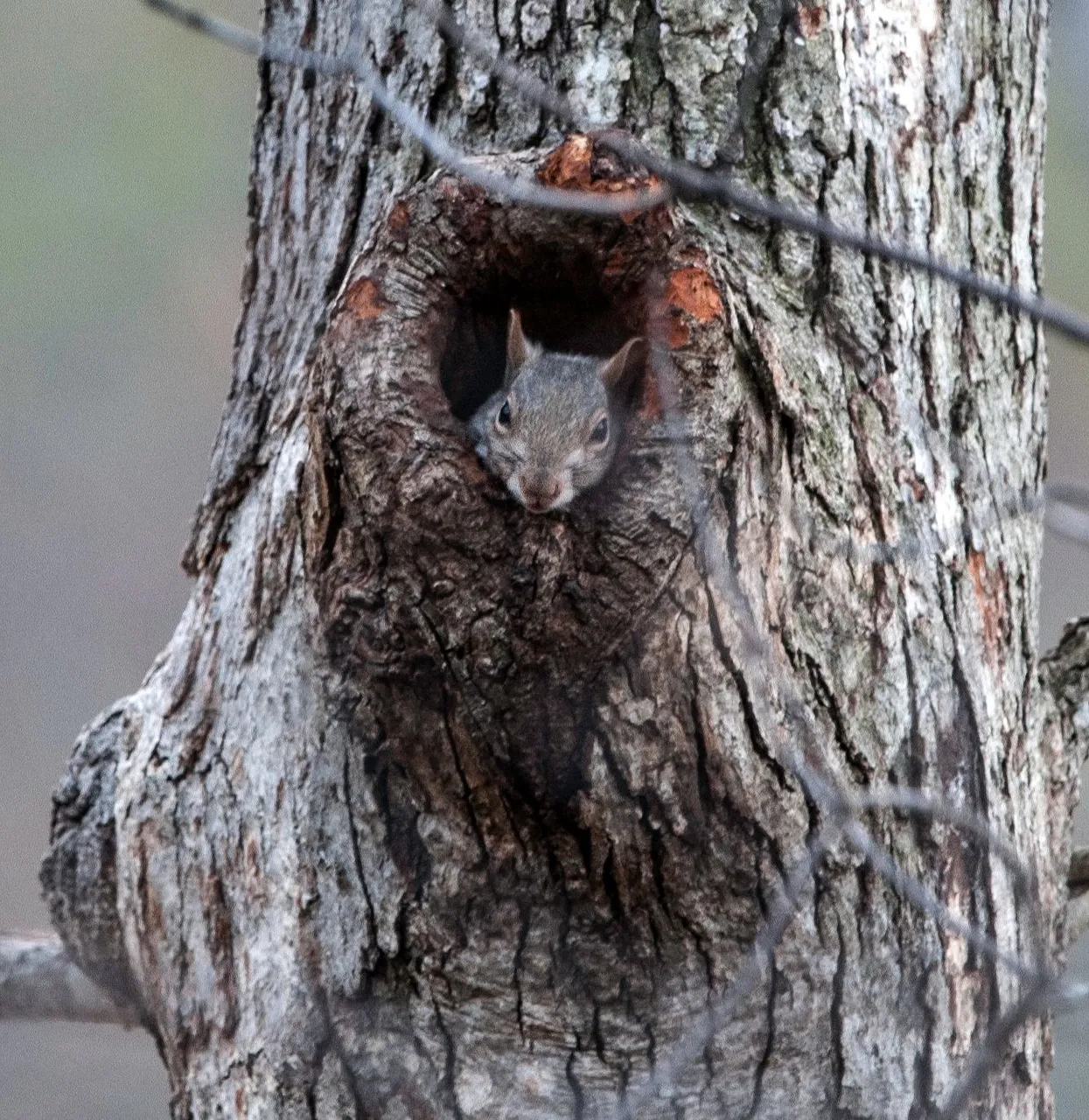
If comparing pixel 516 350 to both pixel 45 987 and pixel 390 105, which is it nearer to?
pixel 45 987

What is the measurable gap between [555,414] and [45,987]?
1.43m

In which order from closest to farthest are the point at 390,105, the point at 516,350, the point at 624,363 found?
1. the point at 390,105
2. the point at 624,363
3. the point at 516,350

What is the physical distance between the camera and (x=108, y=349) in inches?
265

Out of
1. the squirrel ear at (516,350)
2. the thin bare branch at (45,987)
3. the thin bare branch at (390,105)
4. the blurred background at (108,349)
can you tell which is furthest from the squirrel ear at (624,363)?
the blurred background at (108,349)

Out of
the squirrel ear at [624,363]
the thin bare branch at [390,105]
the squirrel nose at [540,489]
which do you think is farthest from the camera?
the squirrel ear at [624,363]

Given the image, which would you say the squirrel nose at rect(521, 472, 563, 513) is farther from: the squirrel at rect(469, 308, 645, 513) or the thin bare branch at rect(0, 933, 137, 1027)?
the thin bare branch at rect(0, 933, 137, 1027)

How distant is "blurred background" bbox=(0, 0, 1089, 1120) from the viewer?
5.99 m

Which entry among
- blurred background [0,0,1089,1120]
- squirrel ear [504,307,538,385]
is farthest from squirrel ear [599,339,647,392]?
blurred background [0,0,1089,1120]

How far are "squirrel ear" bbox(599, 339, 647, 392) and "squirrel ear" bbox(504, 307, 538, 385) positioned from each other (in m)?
0.14

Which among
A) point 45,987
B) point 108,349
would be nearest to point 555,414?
point 45,987

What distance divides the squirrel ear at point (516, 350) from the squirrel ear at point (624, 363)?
0.47ft

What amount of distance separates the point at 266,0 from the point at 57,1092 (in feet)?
6.53

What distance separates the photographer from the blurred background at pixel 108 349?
5.99 metres

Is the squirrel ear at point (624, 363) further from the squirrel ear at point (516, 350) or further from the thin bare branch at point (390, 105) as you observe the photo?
the thin bare branch at point (390, 105)
